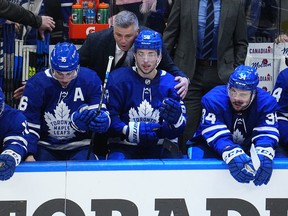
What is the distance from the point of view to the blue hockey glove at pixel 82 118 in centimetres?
544

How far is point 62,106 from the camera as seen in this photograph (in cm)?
566

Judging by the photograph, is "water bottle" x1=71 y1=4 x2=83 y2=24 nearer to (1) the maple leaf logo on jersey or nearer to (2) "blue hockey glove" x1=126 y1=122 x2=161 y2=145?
(1) the maple leaf logo on jersey

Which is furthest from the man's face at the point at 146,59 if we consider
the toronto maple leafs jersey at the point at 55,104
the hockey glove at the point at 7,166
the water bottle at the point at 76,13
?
the water bottle at the point at 76,13

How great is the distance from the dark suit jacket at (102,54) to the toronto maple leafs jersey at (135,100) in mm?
353

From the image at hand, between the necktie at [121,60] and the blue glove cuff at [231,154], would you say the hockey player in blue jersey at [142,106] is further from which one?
the blue glove cuff at [231,154]

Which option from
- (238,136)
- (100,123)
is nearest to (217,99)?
(238,136)

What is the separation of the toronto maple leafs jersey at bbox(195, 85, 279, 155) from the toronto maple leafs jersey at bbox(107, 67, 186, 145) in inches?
11.1

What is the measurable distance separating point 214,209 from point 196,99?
72.7 inches

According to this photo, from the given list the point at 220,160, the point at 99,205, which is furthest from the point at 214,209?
the point at 99,205

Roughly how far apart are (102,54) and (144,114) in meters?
0.65

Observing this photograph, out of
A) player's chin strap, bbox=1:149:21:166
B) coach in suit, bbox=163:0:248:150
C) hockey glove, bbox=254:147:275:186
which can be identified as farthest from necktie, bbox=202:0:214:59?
player's chin strap, bbox=1:149:21:166

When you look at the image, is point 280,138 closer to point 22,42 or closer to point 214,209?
point 214,209

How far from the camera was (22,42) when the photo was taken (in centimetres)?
680

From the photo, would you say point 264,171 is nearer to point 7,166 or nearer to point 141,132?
point 141,132
